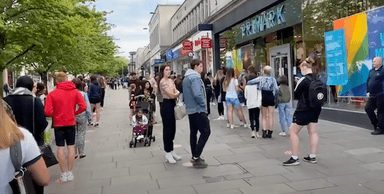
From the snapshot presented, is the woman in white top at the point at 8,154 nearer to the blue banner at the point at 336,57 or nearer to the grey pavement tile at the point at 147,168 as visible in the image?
the grey pavement tile at the point at 147,168

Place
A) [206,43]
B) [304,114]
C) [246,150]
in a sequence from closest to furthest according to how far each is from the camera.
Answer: [304,114] → [246,150] → [206,43]

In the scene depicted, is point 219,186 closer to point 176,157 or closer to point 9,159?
point 176,157

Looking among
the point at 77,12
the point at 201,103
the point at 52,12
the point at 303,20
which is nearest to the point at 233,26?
the point at 303,20

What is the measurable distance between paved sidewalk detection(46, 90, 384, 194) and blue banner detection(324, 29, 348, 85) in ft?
7.09

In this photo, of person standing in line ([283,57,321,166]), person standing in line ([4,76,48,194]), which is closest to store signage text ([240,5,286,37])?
person standing in line ([283,57,321,166])

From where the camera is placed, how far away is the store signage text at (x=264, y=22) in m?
14.1

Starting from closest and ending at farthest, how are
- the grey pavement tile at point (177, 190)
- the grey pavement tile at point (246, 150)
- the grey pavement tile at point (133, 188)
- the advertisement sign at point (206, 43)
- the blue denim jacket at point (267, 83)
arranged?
the grey pavement tile at point (177, 190), the grey pavement tile at point (133, 188), the grey pavement tile at point (246, 150), the blue denim jacket at point (267, 83), the advertisement sign at point (206, 43)

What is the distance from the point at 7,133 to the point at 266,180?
13.1ft

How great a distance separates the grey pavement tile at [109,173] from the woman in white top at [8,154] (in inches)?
152

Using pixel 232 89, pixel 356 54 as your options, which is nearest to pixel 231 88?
pixel 232 89

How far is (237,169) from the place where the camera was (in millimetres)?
5871

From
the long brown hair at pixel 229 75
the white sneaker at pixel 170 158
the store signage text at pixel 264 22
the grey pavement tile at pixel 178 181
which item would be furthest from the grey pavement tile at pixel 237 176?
the store signage text at pixel 264 22

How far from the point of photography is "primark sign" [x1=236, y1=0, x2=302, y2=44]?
513 inches

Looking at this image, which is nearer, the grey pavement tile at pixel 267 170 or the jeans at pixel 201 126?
the grey pavement tile at pixel 267 170
